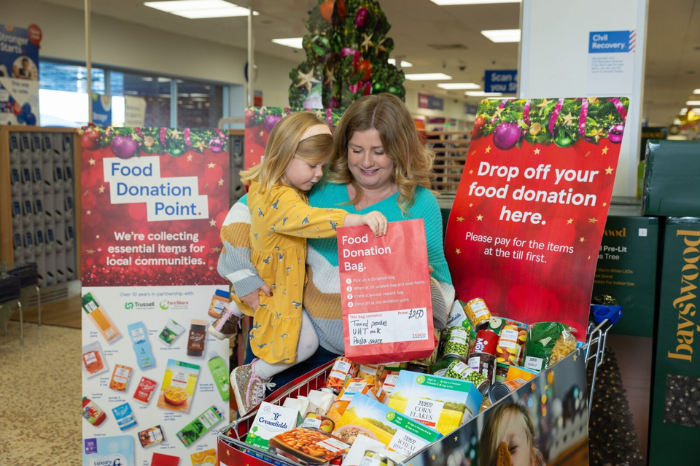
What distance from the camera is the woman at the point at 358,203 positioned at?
6.29 ft

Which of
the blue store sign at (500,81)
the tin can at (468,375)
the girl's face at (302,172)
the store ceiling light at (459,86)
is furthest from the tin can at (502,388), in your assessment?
the store ceiling light at (459,86)

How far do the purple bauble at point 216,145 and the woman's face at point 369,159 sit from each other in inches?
42.8

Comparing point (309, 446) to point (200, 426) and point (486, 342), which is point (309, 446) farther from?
point (200, 426)

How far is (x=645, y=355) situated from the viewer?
233 centimetres

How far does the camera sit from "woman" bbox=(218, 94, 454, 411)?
1.92 meters

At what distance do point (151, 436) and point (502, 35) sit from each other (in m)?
10.4

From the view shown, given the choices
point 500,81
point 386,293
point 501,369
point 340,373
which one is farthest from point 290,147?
point 500,81

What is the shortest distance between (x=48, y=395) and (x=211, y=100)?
1144 cm

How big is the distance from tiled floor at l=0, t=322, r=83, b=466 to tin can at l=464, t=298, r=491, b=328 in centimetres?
236

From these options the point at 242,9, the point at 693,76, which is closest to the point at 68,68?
the point at 242,9

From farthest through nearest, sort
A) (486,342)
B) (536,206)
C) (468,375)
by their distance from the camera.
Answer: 1. (536,206)
2. (486,342)
3. (468,375)

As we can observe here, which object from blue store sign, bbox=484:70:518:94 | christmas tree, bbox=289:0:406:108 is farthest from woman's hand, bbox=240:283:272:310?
blue store sign, bbox=484:70:518:94

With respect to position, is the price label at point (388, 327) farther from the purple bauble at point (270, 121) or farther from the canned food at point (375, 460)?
the purple bauble at point (270, 121)

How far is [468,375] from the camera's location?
5.63ft
